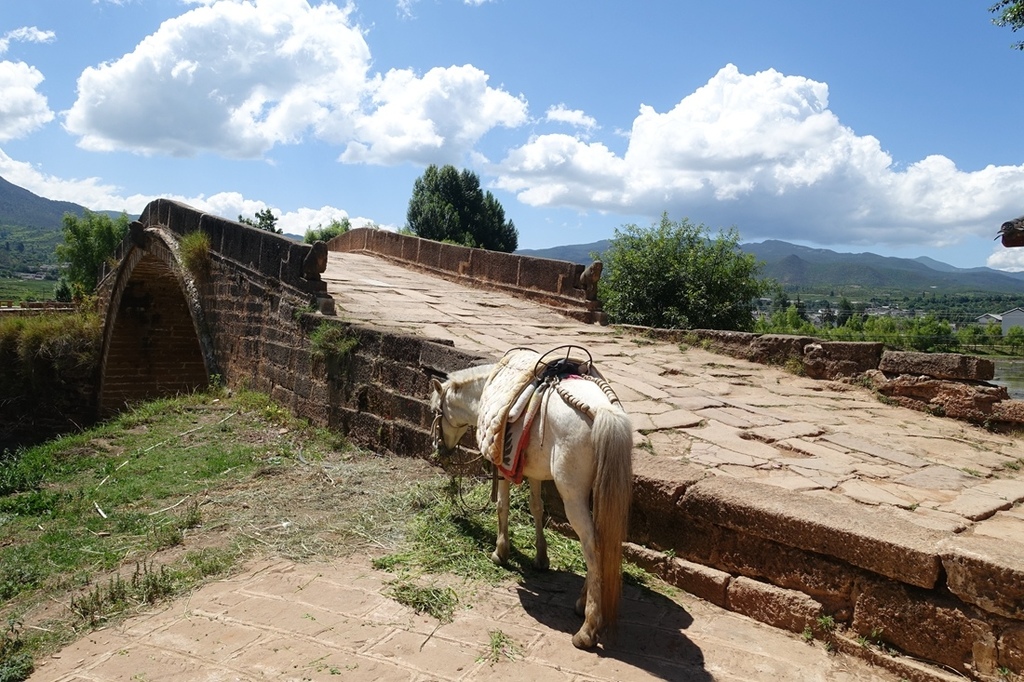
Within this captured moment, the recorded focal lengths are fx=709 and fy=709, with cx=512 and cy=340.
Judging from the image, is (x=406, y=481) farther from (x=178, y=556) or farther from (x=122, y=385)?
(x=122, y=385)

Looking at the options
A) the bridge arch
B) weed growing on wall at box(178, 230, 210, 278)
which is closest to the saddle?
weed growing on wall at box(178, 230, 210, 278)

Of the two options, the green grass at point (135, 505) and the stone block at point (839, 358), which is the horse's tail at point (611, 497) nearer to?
the green grass at point (135, 505)

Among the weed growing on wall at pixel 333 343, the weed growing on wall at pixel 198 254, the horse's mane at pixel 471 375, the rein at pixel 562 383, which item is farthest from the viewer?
Result: the weed growing on wall at pixel 198 254

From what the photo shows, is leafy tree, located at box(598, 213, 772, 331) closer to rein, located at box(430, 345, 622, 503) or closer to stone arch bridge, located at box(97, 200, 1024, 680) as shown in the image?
stone arch bridge, located at box(97, 200, 1024, 680)

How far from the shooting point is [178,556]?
4262 mm

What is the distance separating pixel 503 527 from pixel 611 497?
1090mm

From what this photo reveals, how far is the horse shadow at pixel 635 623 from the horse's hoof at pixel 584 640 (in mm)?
38

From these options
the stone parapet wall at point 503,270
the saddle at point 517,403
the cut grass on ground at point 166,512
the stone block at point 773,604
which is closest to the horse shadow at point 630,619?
the stone block at point 773,604

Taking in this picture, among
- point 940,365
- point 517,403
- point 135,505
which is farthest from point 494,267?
point 517,403

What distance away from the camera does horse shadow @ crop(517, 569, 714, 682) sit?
302 cm

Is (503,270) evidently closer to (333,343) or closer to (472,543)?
(333,343)

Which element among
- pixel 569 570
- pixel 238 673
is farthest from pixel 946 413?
pixel 238 673

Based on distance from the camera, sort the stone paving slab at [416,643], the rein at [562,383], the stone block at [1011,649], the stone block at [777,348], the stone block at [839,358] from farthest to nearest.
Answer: the stone block at [777,348], the stone block at [839,358], the rein at [562,383], the stone paving slab at [416,643], the stone block at [1011,649]

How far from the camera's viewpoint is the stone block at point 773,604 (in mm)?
3246
